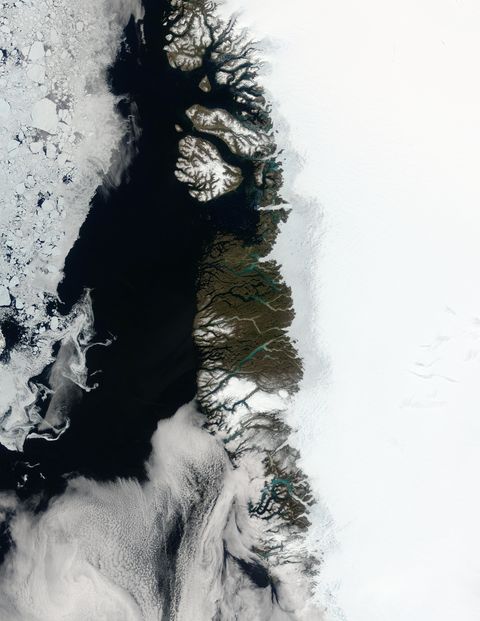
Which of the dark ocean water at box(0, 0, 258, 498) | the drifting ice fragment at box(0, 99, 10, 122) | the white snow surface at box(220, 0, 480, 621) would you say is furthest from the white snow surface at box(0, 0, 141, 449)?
the white snow surface at box(220, 0, 480, 621)

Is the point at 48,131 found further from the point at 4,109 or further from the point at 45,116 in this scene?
the point at 4,109

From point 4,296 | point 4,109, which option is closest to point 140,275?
→ point 4,296

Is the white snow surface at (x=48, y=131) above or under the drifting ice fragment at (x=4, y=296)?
above

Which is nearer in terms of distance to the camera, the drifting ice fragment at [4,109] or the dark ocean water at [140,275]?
the drifting ice fragment at [4,109]

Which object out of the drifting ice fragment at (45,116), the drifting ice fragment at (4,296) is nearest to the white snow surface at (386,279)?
the drifting ice fragment at (45,116)

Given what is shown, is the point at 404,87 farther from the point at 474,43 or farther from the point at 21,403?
the point at 21,403

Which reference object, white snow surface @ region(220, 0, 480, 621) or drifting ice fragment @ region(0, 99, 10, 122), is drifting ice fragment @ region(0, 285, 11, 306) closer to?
drifting ice fragment @ region(0, 99, 10, 122)

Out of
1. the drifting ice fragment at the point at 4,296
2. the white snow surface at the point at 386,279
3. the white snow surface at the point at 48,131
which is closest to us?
the white snow surface at the point at 386,279

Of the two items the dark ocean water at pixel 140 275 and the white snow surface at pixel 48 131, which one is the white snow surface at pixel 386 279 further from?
the white snow surface at pixel 48 131

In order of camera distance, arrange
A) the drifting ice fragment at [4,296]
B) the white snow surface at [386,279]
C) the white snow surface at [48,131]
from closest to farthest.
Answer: the white snow surface at [386,279] → the white snow surface at [48,131] → the drifting ice fragment at [4,296]
